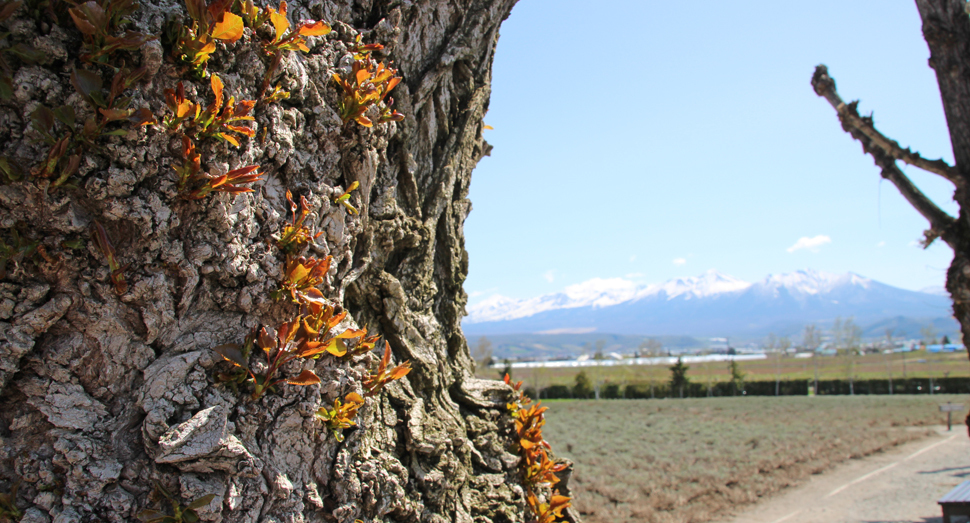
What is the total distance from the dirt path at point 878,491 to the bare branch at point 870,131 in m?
7.06

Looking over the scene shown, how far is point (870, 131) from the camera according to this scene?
388cm

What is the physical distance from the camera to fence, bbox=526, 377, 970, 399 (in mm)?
36688

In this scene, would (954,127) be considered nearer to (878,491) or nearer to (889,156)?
(889,156)

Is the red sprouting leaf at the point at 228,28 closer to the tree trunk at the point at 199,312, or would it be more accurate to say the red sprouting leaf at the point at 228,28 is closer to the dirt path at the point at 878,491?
the tree trunk at the point at 199,312

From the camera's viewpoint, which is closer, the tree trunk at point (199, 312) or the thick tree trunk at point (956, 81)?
the tree trunk at point (199, 312)

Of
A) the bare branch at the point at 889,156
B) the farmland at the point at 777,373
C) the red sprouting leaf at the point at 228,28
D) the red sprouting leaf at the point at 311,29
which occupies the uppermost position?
the bare branch at the point at 889,156

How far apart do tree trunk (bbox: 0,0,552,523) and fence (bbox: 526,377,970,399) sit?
39.0m

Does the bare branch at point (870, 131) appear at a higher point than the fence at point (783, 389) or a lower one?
higher

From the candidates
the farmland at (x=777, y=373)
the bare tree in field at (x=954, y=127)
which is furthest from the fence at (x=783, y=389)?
the bare tree in field at (x=954, y=127)

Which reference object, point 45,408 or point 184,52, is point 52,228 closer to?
point 45,408

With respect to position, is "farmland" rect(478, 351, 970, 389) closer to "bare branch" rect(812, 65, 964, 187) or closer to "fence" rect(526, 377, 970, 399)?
"fence" rect(526, 377, 970, 399)

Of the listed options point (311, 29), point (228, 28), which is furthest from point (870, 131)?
point (228, 28)

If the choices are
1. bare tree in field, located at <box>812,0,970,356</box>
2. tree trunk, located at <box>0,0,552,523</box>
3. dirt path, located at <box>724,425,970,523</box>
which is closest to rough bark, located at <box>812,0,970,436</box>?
bare tree in field, located at <box>812,0,970,356</box>

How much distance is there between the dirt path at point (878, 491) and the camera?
28.0ft
